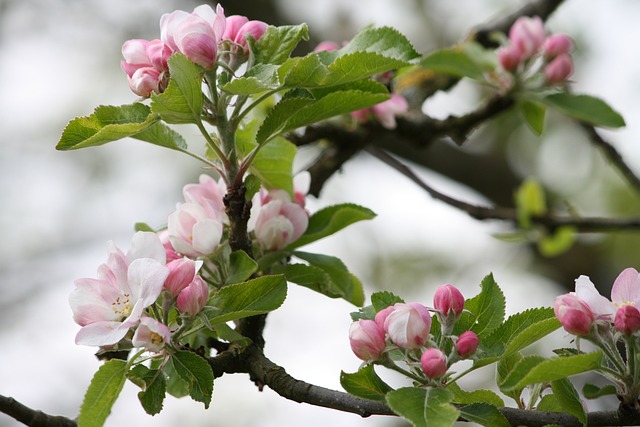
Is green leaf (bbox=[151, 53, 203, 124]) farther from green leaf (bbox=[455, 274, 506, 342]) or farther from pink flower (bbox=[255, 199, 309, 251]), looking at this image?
green leaf (bbox=[455, 274, 506, 342])

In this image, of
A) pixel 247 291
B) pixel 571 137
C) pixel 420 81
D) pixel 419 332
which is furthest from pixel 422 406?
pixel 571 137

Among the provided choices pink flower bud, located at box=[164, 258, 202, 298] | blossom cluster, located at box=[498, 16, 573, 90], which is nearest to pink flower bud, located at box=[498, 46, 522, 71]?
blossom cluster, located at box=[498, 16, 573, 90]

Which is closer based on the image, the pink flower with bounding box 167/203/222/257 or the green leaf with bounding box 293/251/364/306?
the pink flower with bounding box 167/203/222/257

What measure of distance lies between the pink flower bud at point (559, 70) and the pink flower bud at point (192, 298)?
4.36ft

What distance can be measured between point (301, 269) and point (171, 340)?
0.96ft

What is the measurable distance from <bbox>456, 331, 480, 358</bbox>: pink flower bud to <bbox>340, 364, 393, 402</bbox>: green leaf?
0.33 ft

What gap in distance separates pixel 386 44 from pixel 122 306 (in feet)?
1.68

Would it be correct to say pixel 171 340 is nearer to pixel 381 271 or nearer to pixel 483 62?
pixel 483 62

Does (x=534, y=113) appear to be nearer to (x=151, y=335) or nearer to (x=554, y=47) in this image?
(x=554, y=47)

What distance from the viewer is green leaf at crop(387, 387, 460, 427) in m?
0.93

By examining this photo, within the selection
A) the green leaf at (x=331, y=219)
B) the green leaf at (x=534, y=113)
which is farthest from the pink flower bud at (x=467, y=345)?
the green leaf at (x=534, y=113)

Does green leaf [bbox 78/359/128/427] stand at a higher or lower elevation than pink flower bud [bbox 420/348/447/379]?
lower

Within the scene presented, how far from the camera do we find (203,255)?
3.96 ft

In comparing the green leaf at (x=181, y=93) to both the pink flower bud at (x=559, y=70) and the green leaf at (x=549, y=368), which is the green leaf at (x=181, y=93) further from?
the pink flower bud at (x=559, y=70)
